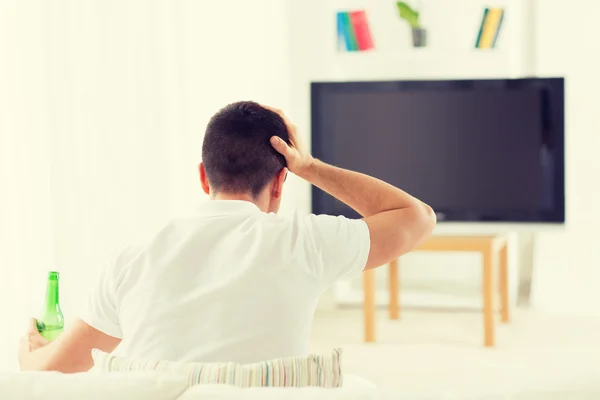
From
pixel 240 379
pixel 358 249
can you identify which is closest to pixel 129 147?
pixel 358 249

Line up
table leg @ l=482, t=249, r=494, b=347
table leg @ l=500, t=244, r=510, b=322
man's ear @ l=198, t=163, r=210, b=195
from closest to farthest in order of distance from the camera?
man's ear @ l=198, t=163, r=210, b=195, table leg @ l=482, t=249, r=494, b=347, table leg @ l=500, t=244, r=510, b=322

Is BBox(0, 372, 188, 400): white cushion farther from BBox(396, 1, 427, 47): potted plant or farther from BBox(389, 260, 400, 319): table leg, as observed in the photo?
BBox(396, 1, 427, 47): potted plant

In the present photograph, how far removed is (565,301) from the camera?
4.75m

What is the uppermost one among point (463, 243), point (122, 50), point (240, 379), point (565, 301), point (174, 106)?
point (122, 50)

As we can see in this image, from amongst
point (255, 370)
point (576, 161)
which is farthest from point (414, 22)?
point (255, 370)

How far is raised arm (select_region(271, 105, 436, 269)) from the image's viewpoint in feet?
5.11

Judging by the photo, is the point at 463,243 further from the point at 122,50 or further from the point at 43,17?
the point at 43,17

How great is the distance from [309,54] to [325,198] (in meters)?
1.05

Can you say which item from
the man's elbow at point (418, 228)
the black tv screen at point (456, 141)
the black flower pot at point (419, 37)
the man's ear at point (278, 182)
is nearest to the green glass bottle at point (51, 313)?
the man's ear at point (278, 182)

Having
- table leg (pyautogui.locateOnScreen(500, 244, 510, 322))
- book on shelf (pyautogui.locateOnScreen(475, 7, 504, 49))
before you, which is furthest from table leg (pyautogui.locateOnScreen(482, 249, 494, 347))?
book on shelf (pyautogui.locateOnScreen(475, 7, 504, 49))

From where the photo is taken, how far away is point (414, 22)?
482 centimetres

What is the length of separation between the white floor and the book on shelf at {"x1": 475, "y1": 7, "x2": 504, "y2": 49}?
1.59m

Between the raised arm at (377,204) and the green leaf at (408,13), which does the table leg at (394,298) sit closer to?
the green leaf at (408,13)

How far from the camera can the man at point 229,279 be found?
1.37m
